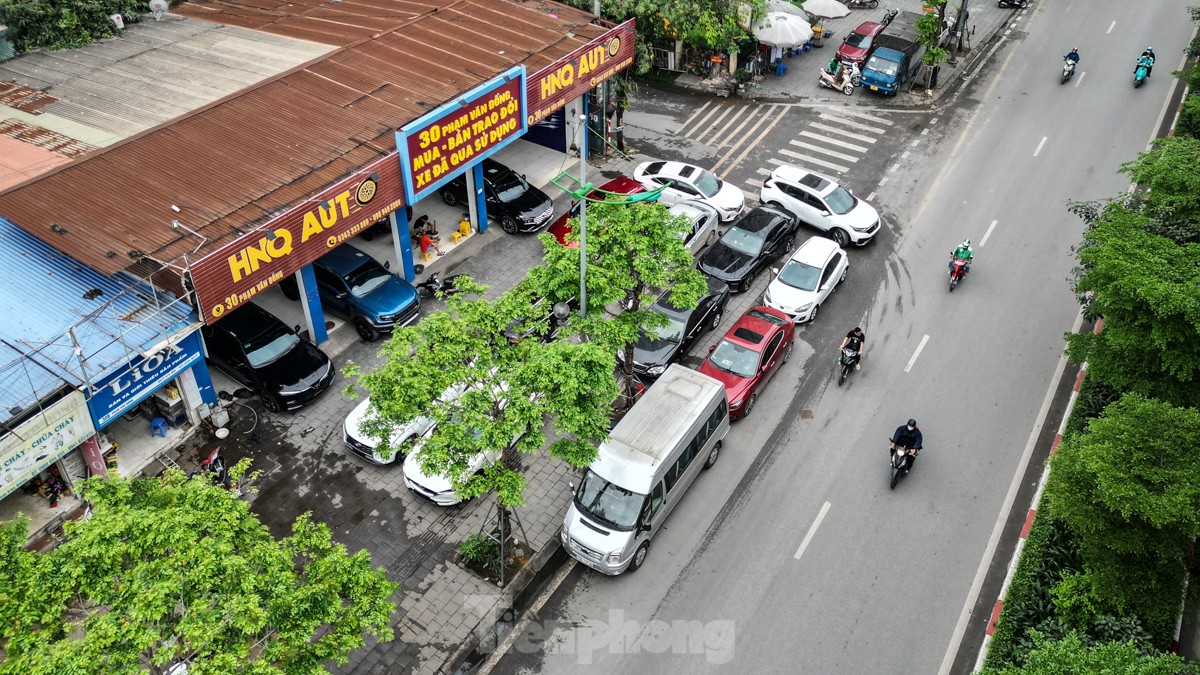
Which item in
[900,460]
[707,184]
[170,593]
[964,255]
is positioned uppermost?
[170,593]

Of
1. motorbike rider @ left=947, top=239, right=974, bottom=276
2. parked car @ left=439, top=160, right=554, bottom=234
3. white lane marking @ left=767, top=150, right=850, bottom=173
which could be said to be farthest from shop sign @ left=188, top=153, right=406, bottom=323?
motorbike rider @ left=947, top=239, right=974, bottom=276

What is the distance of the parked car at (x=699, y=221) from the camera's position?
29.2 meters

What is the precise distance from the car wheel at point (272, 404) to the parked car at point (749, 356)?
11.7m

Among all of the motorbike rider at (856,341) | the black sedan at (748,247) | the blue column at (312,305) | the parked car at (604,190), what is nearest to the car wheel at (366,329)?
the blue column at (312,305)

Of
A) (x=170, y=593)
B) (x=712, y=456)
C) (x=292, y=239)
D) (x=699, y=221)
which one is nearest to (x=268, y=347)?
(x=292, y=239)

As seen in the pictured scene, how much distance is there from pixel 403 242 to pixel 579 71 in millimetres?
9042

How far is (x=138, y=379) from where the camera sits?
20562 millimetres

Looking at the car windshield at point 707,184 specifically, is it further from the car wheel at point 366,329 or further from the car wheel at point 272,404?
the car wheel at point 272,404

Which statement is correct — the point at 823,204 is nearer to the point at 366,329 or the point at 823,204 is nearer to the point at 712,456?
the point at 712,456

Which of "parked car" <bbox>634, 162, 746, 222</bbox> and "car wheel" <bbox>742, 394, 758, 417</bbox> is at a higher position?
"parked car" <bbox>634, 162, 746, 222</bbox>

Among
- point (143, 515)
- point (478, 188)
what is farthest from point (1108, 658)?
point (478, 188)

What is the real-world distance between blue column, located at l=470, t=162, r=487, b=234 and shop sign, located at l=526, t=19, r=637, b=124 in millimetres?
2512

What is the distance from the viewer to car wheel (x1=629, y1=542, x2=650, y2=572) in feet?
66.5

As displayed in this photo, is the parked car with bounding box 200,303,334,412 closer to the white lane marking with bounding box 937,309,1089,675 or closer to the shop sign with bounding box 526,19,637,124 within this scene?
the shop sign with bounding box 526,19,637,124
